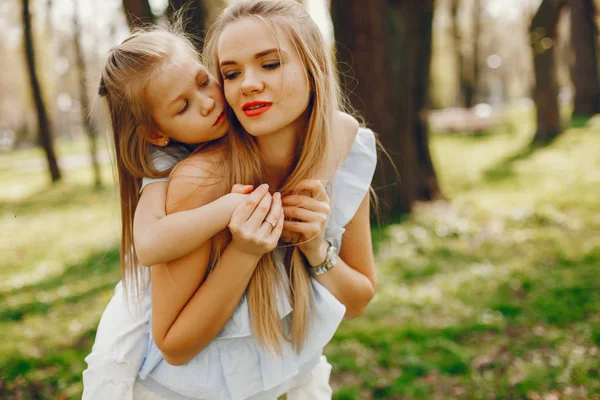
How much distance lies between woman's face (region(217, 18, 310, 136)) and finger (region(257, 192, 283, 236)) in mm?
211

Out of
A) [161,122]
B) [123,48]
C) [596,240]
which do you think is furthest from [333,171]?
[596,240]

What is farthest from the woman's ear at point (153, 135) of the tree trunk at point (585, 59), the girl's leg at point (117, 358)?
the tree trunk at point (585, 59)

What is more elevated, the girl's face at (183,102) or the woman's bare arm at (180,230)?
the girl's face at (183,102)

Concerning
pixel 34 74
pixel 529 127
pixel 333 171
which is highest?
pixel 34 74

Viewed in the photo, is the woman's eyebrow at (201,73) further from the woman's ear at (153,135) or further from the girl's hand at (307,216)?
the girl's hand at (307,216)

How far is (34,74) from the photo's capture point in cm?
1373

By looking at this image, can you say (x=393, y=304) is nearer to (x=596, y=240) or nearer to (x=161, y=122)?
(x=596, y=240)

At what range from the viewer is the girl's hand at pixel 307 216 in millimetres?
1582

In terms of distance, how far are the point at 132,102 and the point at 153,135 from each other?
12cm

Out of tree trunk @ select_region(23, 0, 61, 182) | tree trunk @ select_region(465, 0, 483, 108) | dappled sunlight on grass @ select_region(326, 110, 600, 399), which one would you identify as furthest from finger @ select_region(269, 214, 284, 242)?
tree trunk @ select_region(465, 0, 483, 108)

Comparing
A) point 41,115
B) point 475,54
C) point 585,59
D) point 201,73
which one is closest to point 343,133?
A: point 201,73

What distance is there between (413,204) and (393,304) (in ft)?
8.65

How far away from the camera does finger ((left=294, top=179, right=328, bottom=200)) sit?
1.59m

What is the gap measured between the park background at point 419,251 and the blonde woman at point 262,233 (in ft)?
1.63
